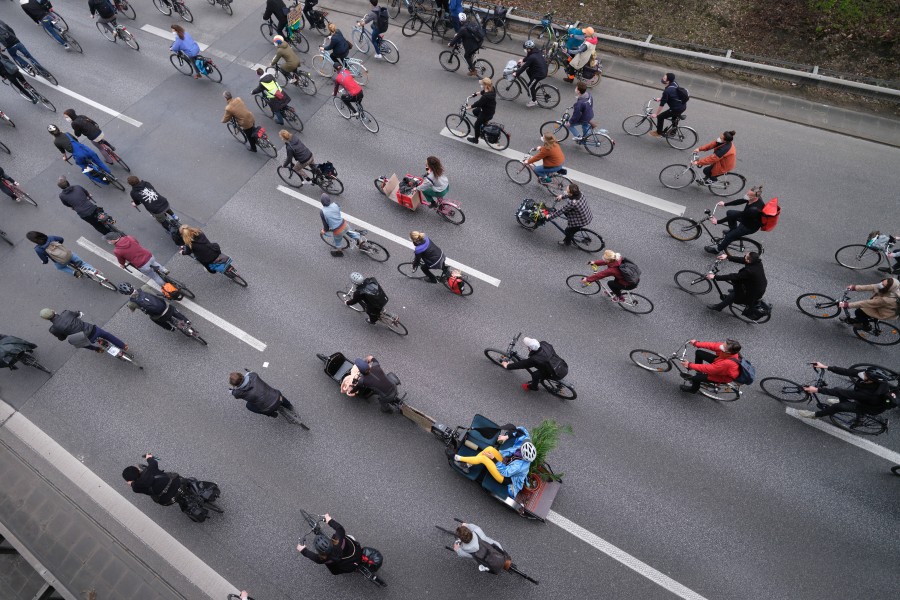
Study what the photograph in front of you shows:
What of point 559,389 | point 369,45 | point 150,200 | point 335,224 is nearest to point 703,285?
point 559,389

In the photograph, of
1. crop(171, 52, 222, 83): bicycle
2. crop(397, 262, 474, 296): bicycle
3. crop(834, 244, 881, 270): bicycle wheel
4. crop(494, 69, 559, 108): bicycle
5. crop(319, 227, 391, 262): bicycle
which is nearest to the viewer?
crop(397, 262, 474, 296): bicycle

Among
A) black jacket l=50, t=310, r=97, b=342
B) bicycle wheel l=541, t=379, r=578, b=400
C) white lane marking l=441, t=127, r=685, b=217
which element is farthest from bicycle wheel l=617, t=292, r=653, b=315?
black jacket l=50, t=310, r=97, b=342

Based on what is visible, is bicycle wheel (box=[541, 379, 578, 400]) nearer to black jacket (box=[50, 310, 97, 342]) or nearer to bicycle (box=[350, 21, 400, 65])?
black jacket (box=[50, 310, 97, 342])

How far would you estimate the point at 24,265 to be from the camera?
40.5ft

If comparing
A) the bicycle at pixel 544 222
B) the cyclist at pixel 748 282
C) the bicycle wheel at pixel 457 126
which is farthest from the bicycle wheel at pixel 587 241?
the bicycle wheel at pixel 457 126

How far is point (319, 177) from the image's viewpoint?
1277 cm

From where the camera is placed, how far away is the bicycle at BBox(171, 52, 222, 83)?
49.9 ft

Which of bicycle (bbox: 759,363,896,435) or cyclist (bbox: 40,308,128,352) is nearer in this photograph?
bicycle (bbox: 759,363,896,435)

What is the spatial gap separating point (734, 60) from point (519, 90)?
271 inches

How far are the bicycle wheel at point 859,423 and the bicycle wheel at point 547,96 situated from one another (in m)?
11.0

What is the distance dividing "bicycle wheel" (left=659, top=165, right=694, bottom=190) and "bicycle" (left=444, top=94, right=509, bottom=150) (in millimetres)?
4471

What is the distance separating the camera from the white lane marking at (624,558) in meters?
8.24

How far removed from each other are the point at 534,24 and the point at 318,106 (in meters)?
8.03

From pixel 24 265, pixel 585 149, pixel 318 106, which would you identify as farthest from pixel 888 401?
pixel 24 265
